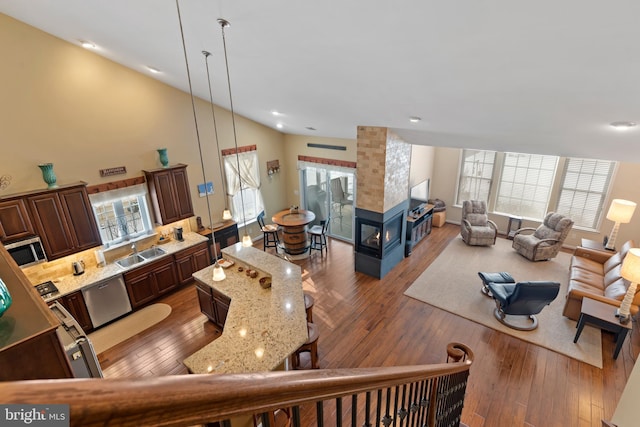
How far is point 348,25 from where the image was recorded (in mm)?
2697

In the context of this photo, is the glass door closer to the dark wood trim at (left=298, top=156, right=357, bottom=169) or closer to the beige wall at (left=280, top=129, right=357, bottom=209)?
the dark wood trim at (left=298, top=156, right=357, bottom=169)

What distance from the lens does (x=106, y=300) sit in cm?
547

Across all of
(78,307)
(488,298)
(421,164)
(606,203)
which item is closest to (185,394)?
(78,307)

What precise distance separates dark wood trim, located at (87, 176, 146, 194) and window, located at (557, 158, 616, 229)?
9681 mm

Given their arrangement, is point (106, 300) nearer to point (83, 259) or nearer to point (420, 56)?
point (83, 259)

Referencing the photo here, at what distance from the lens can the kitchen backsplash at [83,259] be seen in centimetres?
513

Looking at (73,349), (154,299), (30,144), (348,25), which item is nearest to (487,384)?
(348,25)

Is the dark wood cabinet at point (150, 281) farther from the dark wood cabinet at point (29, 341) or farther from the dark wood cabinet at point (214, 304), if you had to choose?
the dark wood cabinet at point (29, 341)

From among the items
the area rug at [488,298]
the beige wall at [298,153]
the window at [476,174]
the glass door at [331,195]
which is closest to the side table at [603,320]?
the area rug at [488,298]

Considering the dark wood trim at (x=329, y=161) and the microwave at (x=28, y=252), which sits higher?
the dark wood trim at (x=329, y=161)

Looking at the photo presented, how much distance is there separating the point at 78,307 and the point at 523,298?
23.4 ft

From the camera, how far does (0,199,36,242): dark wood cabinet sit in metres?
4.43

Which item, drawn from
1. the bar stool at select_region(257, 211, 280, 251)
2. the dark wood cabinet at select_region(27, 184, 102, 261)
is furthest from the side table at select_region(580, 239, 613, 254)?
the dark wood cabinet at select_region(27, 184, 102, 261)

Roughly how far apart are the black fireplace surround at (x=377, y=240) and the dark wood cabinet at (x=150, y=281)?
387cm
